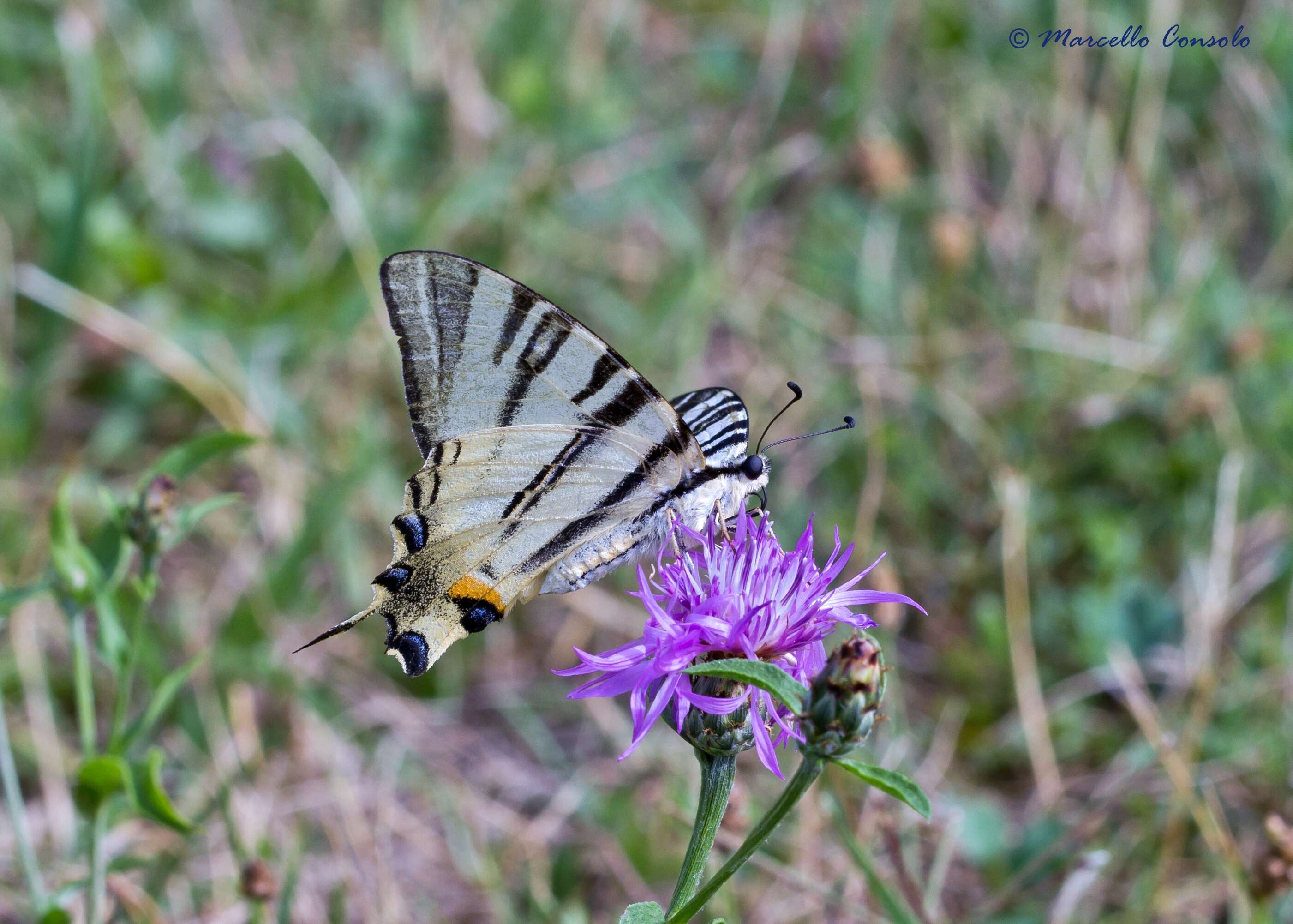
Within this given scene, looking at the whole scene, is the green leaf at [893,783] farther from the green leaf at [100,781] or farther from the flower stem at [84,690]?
the flower stem at [84,690]

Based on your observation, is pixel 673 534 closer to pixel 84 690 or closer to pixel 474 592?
pixel 474 592

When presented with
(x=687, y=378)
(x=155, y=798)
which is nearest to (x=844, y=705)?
(x=155, y=798)

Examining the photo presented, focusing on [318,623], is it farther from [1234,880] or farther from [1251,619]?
[1251,619]

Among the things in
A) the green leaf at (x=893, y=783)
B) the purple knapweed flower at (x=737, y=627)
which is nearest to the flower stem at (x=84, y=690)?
the purple knapweed flower at (x=737, y=627)

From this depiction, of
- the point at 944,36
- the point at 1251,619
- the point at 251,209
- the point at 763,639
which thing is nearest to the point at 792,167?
the point at 944,36

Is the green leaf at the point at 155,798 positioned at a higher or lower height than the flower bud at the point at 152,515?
lower
